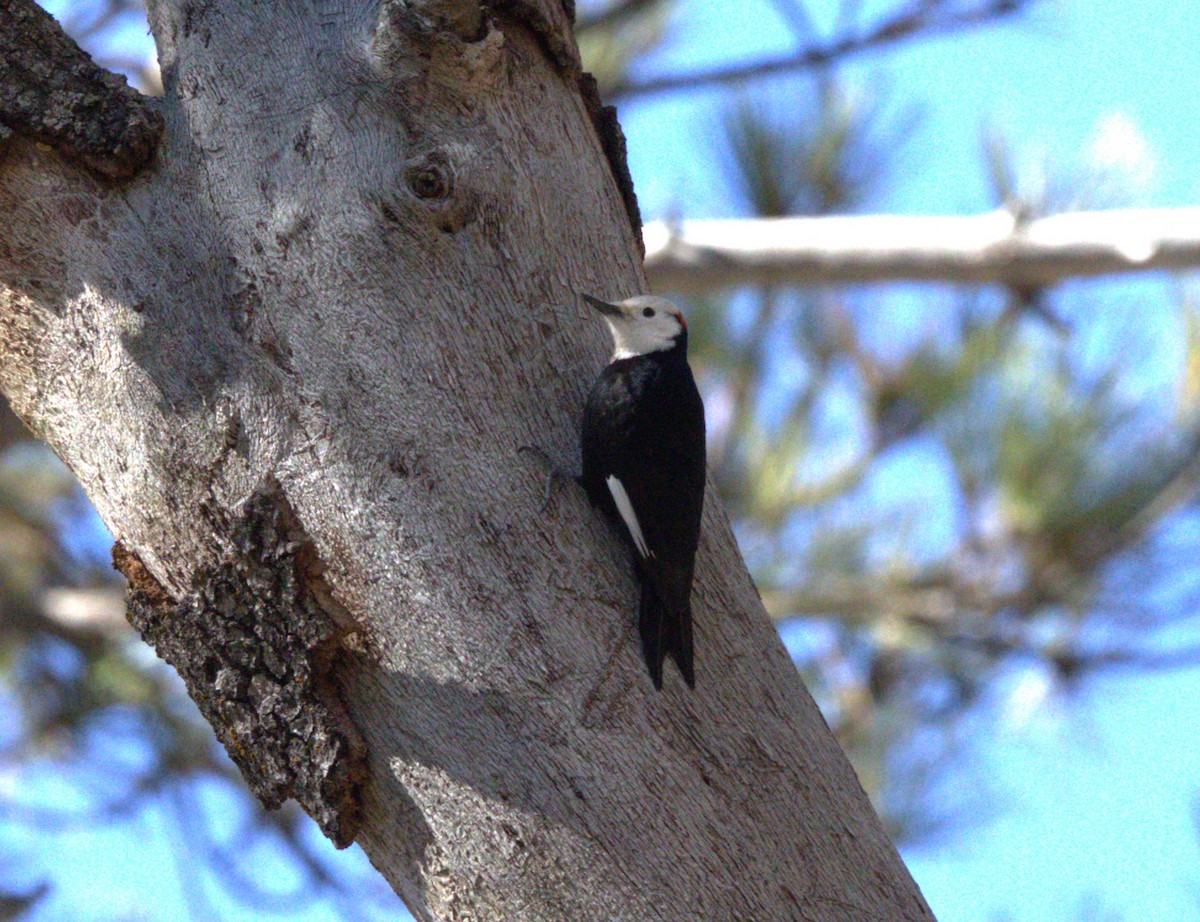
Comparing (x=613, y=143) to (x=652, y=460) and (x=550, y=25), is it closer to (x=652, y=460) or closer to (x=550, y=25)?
(x=550, y=25)

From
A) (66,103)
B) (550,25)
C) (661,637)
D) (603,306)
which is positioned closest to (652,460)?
(603,306)

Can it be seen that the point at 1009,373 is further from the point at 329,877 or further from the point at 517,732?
the point at 517,732

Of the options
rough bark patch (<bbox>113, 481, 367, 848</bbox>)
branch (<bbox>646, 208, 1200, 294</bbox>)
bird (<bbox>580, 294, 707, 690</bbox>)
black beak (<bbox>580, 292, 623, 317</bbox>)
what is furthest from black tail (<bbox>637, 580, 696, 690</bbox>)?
branch (<bbox>646, 208, 1200, 294</bbox>)

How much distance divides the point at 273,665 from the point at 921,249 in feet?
7.44

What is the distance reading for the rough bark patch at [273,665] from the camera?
62.2 inches

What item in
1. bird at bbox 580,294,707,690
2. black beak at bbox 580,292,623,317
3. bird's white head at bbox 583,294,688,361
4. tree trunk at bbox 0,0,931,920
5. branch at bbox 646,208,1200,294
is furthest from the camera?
branch at bbox 646,208,1200,294

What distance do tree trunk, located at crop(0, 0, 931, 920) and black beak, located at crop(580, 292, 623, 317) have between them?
29 mm

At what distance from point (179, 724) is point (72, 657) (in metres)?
0.47

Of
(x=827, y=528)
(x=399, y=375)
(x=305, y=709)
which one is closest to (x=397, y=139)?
(x=399, y=375)

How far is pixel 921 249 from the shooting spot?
3.32 meters

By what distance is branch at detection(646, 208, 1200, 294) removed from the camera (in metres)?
3.08

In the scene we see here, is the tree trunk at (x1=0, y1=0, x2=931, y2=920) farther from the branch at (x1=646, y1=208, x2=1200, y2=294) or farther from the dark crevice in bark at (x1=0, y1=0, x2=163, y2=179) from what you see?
the branch at (x1=646, y1=208, x2=1200, y2=294)

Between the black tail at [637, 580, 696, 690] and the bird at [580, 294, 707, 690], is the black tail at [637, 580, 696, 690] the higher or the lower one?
the lower one

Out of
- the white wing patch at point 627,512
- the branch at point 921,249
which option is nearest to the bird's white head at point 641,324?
the white wing patch at point 627,512
